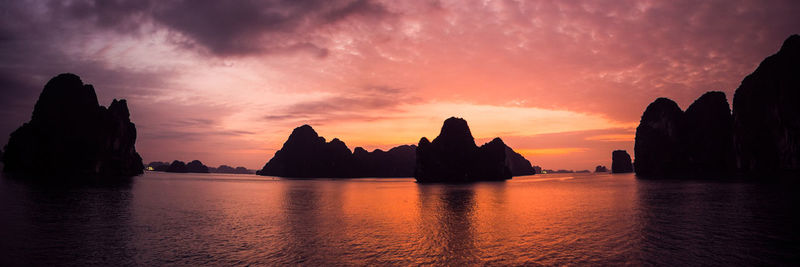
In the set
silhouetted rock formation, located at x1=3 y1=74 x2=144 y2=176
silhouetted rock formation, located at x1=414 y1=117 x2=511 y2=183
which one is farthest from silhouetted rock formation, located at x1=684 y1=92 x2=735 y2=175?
silhouetted rock formation, located at x1=3 y1=74 x2=144 y2=176

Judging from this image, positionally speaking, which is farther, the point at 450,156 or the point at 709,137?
the point at 709,137

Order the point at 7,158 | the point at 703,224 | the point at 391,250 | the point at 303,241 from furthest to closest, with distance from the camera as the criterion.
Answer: the point at 7,158, the point at 703,224, the point at 303,241, the point at 391,250

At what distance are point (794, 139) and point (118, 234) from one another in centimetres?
16788

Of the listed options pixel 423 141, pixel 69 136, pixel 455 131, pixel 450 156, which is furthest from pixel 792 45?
pixel 69 136

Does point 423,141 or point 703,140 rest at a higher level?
point 703,140

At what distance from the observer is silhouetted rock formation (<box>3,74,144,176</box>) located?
155 meters

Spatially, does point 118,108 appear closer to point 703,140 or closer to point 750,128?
point 750,128

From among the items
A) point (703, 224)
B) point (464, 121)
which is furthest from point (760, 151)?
point (703, 224)

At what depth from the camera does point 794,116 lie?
372 feet

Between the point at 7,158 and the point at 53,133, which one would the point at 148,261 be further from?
the point at 7,158

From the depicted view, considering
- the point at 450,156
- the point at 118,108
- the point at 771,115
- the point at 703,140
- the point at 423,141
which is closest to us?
the point at 771,115

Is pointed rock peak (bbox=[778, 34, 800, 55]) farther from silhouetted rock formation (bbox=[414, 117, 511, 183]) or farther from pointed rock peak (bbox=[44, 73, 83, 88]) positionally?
pointed rock peak (bbox=[44, 73, 83, 88])

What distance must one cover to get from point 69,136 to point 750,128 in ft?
943

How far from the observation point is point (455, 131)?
186 m
